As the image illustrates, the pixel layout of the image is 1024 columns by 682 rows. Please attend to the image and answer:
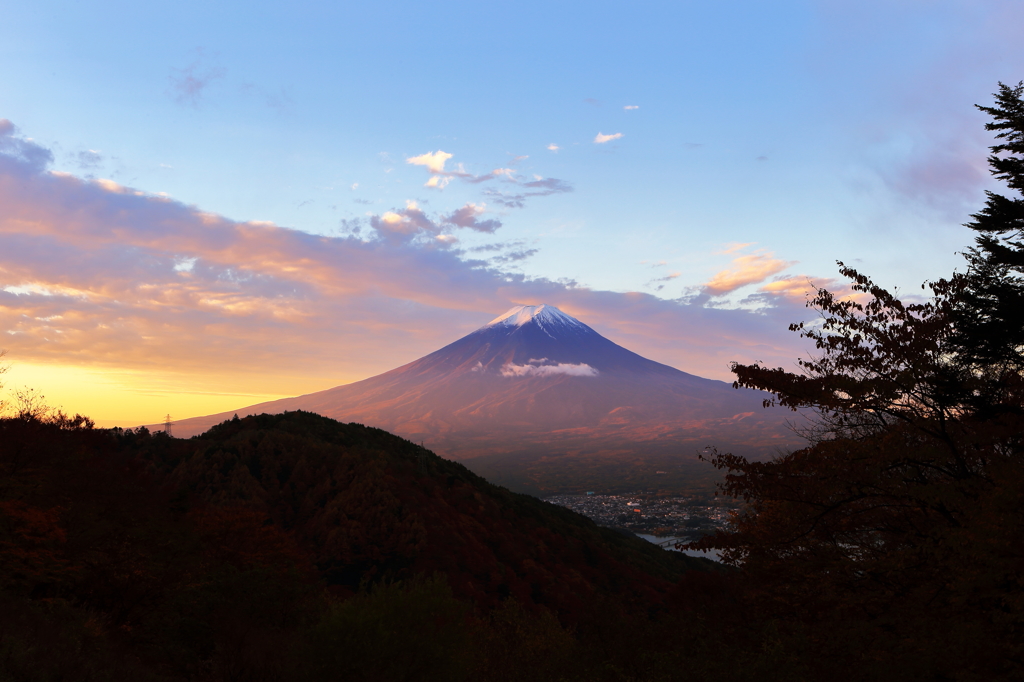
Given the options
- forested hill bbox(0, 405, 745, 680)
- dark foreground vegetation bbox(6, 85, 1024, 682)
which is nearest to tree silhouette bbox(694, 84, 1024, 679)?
dark foreground vegetation bbox(6, 85, 1024, 682)

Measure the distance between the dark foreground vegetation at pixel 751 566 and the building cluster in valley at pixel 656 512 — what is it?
102 m

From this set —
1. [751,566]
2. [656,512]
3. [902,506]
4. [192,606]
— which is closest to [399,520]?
[192,606]

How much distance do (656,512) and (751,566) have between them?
486 feet

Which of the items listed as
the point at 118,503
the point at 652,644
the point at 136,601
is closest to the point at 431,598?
the point at 652,644

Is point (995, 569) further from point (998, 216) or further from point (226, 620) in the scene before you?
point (226, 620)

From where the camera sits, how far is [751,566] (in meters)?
18.0

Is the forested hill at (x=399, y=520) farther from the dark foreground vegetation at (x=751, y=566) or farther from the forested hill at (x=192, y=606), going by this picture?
the dark foreground vegetation at (x=751, y=566)

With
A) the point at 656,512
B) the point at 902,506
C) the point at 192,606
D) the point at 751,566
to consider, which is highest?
the point at 902,506

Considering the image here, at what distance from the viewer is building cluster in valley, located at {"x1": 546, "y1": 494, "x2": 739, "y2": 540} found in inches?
5177

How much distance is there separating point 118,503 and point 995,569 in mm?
31094

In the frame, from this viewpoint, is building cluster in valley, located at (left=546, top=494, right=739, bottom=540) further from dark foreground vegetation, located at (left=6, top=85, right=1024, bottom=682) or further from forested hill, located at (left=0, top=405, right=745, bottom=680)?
dark foreground vegetation, located at (left=6, top=85, right=1024, bottom=682)

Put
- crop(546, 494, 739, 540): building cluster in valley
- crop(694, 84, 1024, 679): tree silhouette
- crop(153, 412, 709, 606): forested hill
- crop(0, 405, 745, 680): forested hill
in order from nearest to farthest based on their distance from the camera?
crop(694, 84, 1024, 679): tree silhouette, crop(0, 405, 745, 680): forested hill, crop(153, 412, 709, 606): forested hill, crop(546, 494, 739, 540): building cluster in valley

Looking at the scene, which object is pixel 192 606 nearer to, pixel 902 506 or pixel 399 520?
pixel 902 506

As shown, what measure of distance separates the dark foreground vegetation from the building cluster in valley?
102 meters
